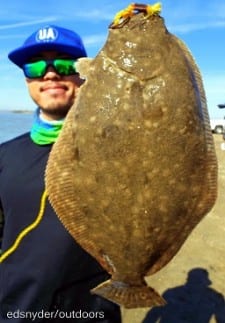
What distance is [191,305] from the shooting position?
259 inches

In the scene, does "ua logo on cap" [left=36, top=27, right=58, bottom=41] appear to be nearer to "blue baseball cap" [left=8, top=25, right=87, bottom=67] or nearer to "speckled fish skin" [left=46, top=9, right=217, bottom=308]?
"blue baseball cap" [left=8, top=25, right=87, bottom=67]

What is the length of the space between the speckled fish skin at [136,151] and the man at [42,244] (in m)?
0.93

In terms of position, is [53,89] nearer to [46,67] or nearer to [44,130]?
[46,67]

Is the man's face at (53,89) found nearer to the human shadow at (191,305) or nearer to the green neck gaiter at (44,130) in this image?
the green neck gaiter at (44,130)

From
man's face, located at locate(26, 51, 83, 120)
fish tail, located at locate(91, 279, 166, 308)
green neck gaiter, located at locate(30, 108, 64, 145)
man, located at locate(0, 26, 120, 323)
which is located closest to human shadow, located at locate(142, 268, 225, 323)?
man, located at locate(0, 26, 120, 323)

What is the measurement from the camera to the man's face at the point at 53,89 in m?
2.88

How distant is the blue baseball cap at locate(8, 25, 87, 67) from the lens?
2.89 meters

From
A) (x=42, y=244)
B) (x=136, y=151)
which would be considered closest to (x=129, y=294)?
(x=136, y=151)

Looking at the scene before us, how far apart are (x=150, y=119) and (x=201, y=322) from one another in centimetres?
484

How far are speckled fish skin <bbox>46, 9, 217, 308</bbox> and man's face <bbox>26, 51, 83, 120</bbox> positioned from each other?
84cm

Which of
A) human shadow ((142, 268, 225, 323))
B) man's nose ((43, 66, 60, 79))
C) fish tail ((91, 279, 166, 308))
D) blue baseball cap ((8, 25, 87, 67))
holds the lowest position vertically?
human shadow ((142, 268, 225, 323))

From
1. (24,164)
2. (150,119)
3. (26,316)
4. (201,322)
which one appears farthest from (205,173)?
(201,322)

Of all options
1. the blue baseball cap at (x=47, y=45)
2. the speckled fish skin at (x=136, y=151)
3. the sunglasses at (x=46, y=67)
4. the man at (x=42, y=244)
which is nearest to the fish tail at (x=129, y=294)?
the speckled fish skin at (x=136, y=151)

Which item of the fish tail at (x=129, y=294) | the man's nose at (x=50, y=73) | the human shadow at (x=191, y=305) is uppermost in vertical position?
the man's nose at (x=50, y=73)
